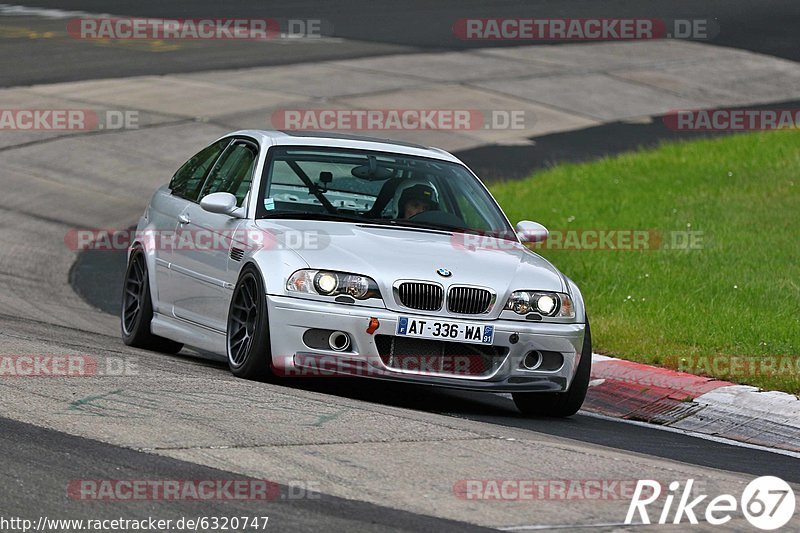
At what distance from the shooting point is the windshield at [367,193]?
9.53m

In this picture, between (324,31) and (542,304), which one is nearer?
(542,304)

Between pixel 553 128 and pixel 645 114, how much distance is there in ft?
7.88

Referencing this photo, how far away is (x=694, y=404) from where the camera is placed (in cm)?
973

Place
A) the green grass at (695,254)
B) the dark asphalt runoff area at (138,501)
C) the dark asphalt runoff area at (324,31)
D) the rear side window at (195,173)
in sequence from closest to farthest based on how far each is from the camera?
the dark asphalt runoff area at (138,501), the rear side window at (195,173), the green grass at (695,254), the dark asphalt runoff area at (324,31)

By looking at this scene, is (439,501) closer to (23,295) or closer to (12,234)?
(23,295)

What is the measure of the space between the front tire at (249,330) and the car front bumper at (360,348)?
Result: 0.23 feet

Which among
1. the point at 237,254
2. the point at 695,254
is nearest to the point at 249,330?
the point at 237,254

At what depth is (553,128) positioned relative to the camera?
78.1 feet

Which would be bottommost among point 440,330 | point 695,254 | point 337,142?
point 695,254

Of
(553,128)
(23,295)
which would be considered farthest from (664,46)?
(23,295)

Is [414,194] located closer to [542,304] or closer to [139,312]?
[542,304]

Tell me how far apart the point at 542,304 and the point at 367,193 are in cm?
148

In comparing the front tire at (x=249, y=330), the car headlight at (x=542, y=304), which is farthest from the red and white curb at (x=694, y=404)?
the front tire at (x=249, y=330)

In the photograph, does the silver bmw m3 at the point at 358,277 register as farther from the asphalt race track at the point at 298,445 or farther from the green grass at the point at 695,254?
the green grass at the point at 695,254
